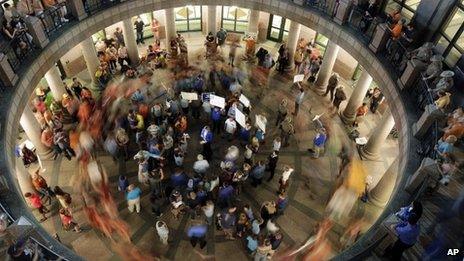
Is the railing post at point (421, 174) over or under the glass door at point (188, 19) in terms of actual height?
over

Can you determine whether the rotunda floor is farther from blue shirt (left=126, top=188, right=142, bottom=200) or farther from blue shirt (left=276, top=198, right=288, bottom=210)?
blue shirt (left=126, top=188, right=142, bottom=200)

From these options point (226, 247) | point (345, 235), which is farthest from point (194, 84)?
point (345, 235)

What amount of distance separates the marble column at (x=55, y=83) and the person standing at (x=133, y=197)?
7.86 meters

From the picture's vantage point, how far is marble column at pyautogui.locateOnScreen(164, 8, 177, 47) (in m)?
25.5

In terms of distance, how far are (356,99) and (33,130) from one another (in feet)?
52.8

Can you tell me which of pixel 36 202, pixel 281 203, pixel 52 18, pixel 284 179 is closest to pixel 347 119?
pixel 284 179

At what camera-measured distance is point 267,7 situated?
22.5m

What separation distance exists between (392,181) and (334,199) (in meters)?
2.81

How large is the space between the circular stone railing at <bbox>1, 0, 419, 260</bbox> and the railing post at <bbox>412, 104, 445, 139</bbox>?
0.32 meters

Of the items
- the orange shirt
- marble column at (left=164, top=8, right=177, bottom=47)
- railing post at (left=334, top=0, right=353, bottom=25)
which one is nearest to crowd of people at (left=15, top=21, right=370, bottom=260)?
marble column at (left=164, top=8, right=177, bottom=47)

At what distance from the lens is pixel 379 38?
17641 mm

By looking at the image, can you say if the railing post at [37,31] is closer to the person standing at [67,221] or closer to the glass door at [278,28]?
the person standing at [67,221]

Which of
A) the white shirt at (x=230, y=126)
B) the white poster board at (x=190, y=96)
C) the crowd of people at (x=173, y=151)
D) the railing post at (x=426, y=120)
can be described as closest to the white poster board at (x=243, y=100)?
the crowd of people at (x=173, y=151)

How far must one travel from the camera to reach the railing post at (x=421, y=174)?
12.2 meters
